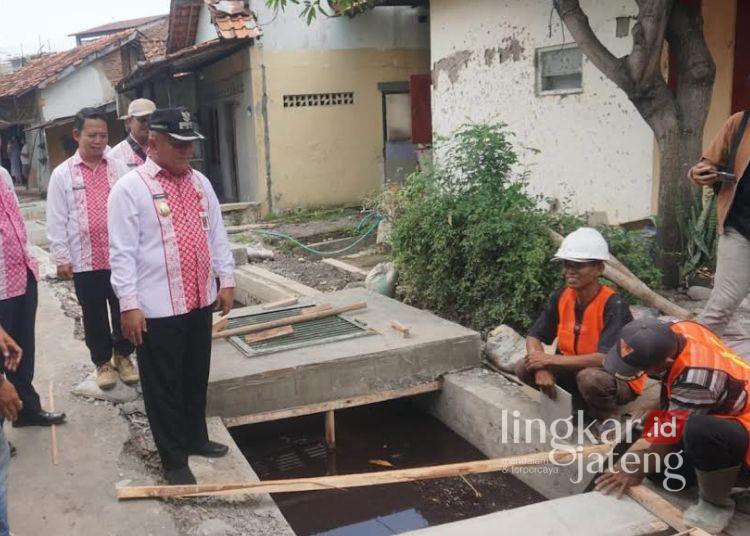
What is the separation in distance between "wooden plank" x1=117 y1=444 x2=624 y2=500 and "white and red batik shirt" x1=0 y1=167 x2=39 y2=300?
1.24 meters

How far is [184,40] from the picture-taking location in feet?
53.3

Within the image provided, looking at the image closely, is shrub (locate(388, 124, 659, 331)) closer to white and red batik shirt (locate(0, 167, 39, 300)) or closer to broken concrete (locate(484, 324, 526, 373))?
broken concrete (locate(484, 324, 526, 373))

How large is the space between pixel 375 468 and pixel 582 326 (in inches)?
74.4

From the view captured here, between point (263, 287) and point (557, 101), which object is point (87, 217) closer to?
point (263, 287)

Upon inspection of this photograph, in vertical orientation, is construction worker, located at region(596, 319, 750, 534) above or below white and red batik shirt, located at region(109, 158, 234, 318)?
below

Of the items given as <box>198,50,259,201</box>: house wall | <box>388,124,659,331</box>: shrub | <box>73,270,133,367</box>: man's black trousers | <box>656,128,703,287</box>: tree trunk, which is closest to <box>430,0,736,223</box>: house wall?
<box>388,124,659,331</box>: shrub

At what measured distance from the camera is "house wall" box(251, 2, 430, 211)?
13555 millimetres

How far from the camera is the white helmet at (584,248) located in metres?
3.80

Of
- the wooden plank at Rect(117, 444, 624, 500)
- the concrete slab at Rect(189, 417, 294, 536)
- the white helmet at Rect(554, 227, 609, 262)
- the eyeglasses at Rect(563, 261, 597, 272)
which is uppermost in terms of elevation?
the white helmet at Rect(554, 227, 609, 262)

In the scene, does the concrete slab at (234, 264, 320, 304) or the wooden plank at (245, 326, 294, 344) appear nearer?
the wooden plank at (245, 326, 294, 344)

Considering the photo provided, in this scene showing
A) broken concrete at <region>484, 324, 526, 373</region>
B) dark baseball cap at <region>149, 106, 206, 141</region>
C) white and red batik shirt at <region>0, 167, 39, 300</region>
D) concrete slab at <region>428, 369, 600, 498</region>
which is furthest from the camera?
broken concrete at <region>484, 324, 526, 373</region>

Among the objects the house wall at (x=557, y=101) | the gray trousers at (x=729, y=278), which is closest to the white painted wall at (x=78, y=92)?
the house wall at (x=557, y=101)

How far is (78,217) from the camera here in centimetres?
435

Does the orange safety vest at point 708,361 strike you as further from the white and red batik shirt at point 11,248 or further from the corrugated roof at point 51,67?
the corrugated roof at point 51,67
